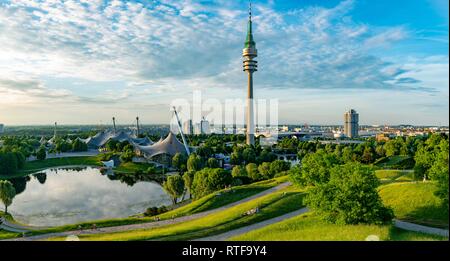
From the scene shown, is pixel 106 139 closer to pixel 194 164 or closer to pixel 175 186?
pixel 194 164

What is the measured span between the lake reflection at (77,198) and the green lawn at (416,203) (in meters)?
16.1

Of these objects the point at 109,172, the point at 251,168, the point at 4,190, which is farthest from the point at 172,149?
the point at 4,190

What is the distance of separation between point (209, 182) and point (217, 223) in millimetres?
10206

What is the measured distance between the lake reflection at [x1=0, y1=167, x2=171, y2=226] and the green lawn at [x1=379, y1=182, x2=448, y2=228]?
16.1 meters

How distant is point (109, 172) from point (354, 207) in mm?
37939

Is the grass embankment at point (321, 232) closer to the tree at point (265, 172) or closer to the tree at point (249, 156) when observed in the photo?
the tree at point (265, 172)

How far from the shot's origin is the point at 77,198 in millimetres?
27953

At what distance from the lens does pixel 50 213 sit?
913 inches

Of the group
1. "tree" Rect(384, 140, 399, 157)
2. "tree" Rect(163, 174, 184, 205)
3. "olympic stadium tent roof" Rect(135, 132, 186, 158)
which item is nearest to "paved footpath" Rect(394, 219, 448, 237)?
"tree" Rect(163, 174, 184, 205)

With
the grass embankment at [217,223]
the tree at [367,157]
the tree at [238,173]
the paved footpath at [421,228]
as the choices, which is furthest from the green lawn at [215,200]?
the tree at [367,157]

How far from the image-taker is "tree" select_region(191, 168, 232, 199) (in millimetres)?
24922

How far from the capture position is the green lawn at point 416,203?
40.9 feet

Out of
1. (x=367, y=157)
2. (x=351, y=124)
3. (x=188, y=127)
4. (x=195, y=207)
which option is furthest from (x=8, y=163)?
(x=351, y=124)
